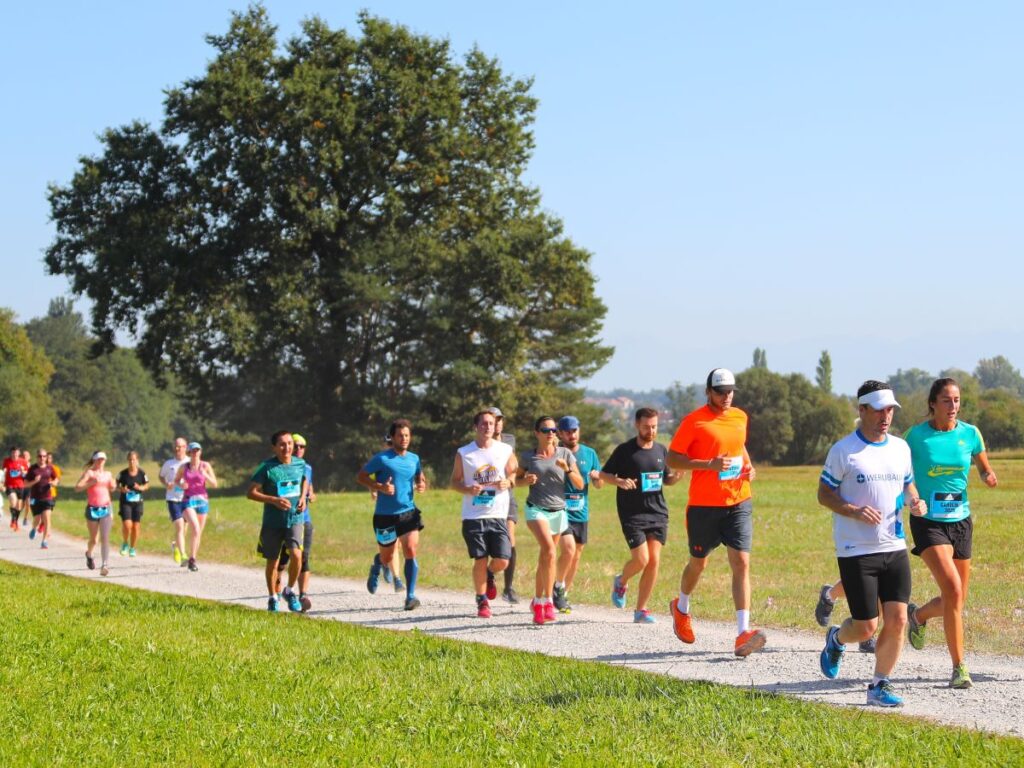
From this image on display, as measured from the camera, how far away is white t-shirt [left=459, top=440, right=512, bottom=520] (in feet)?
44.5

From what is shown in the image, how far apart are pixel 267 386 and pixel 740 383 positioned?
6595 cm

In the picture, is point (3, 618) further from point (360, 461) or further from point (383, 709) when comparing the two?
point (360, 461)

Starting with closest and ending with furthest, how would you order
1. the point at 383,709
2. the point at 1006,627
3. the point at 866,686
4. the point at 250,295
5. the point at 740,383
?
the point at 383,709
the point at 866,686
the point at 1006,627
the point at 250,295
the point at 740,383

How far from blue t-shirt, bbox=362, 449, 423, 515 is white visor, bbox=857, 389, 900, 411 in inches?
257

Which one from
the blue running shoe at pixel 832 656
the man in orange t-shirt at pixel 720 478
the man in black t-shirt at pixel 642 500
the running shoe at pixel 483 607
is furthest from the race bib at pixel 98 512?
the blue running shoe at pixel 832 656

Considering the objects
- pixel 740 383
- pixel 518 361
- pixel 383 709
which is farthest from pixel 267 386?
pixel 740 383

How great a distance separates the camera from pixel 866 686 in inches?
366

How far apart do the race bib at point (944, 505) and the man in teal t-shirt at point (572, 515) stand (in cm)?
466

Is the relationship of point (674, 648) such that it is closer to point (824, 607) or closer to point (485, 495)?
point (824, 607)

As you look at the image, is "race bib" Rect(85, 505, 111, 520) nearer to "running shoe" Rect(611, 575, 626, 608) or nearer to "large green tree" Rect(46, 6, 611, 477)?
"running shoe" Rect(611, 575, 626, 608)

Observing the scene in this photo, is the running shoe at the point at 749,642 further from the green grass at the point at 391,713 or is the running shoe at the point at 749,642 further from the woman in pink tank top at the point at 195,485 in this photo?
the woman in pink tank top at the point at 195,485

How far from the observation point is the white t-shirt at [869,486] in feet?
28.9

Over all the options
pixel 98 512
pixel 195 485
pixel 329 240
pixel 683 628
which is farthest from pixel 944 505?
pixel 329 240

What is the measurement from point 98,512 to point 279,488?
7.74 m
